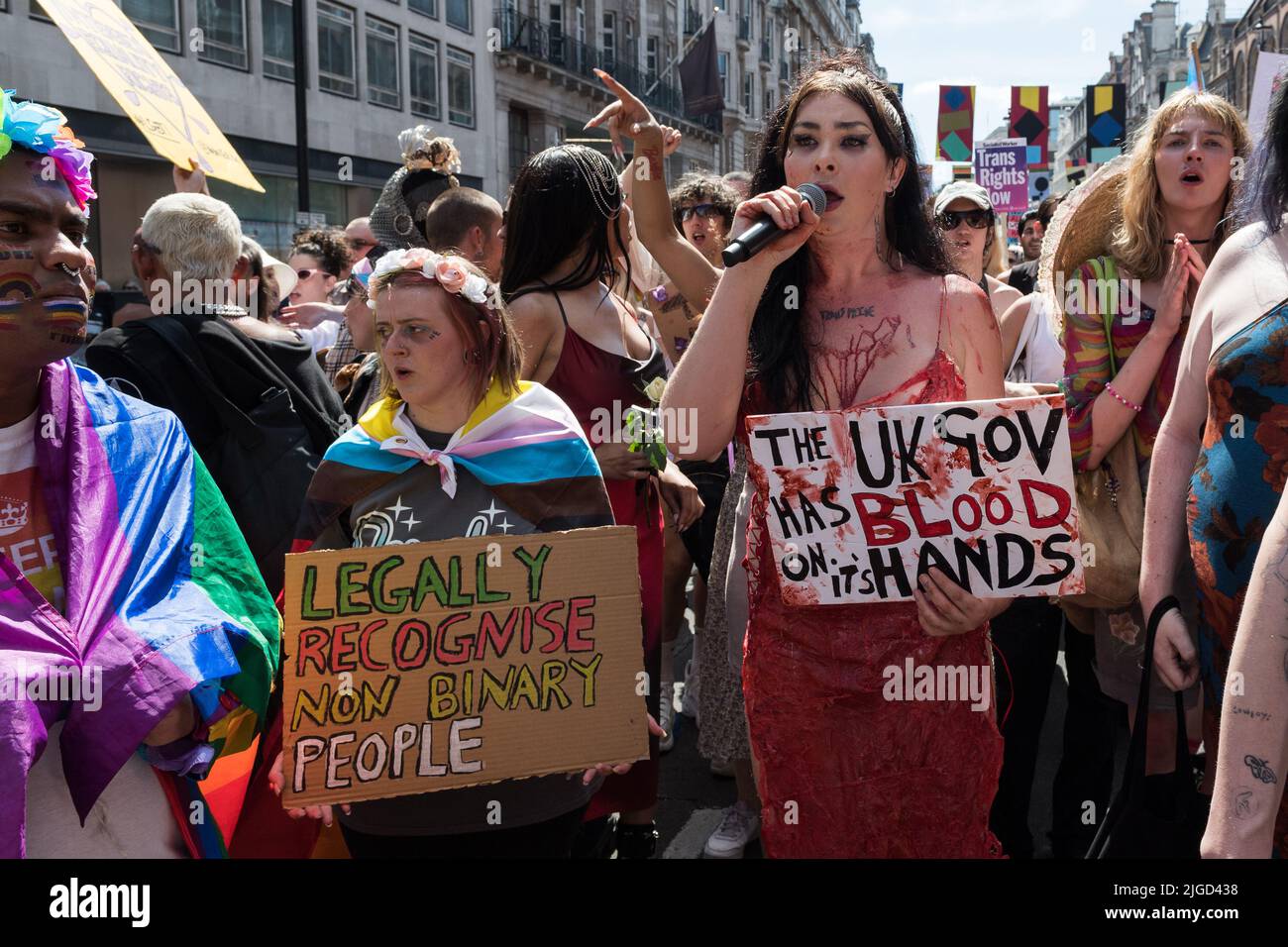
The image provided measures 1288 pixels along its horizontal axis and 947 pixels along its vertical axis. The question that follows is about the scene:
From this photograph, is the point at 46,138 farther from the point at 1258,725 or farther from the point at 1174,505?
the point at 1174,505

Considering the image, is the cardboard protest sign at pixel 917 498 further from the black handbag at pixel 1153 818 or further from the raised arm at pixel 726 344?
the black handbag at pixel 1153 818

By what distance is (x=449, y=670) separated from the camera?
7.40ft

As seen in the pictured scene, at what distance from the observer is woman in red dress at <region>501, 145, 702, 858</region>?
357 centimetres

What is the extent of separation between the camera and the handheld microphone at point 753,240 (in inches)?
83.2

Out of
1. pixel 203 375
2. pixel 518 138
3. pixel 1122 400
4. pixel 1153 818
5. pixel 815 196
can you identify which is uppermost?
pixel 518 138

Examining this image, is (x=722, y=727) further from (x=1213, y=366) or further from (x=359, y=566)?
(x=1213, y=366)

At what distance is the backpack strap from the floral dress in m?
2.60

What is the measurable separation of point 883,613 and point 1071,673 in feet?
6.28

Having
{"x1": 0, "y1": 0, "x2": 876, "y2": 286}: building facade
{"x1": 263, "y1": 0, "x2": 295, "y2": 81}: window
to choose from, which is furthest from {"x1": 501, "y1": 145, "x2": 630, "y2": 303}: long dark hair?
{"x1": 263, "y1": 0, "x2": 295, "y2": 81}: window

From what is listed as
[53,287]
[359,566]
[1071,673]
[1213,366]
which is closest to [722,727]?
[1071,673]

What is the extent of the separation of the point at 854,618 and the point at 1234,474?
30.4 inches

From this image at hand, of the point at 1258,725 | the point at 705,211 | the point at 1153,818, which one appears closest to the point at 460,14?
the point at 705,211

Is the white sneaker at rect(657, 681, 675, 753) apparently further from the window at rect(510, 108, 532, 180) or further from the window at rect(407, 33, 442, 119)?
the window at rect(510, 108, 532, 180)

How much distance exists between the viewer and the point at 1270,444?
2002mm
